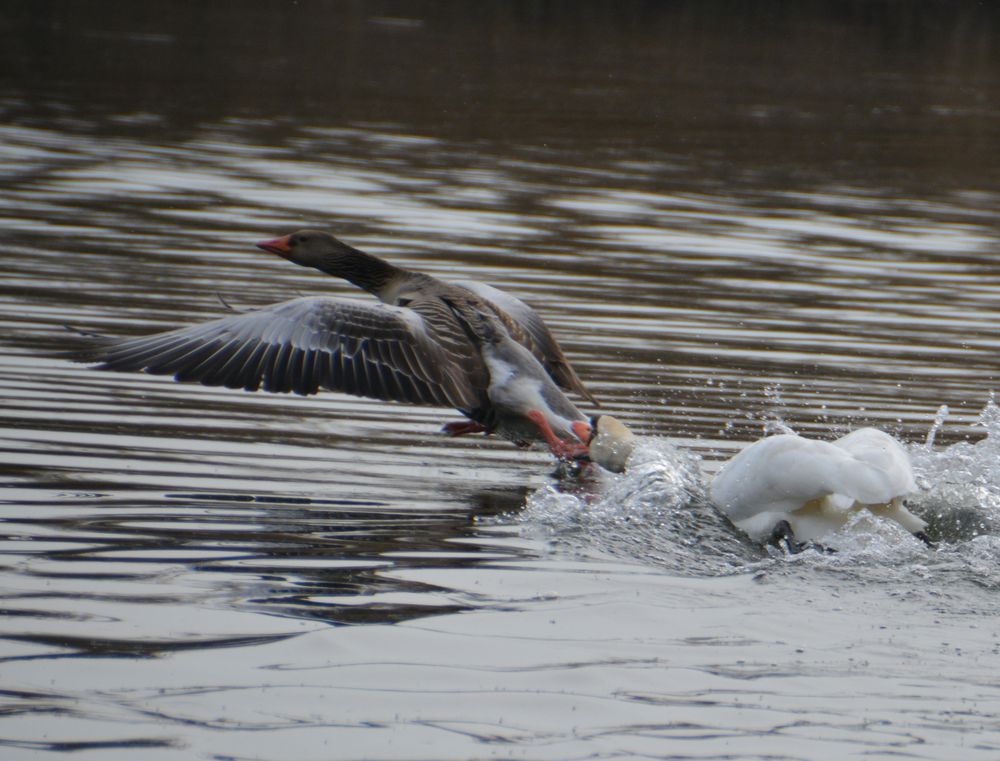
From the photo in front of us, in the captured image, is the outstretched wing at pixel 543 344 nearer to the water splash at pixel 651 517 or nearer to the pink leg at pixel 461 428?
the pink leg at pixel 461 428

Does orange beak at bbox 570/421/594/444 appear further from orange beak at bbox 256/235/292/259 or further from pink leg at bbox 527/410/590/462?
orange beak at bbox 256/235/292/259

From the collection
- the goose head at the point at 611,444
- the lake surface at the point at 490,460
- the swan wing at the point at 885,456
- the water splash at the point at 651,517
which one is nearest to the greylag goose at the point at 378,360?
the goose head at the point at 611,444

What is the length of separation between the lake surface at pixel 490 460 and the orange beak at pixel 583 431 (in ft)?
0.71

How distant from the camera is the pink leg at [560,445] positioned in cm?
804

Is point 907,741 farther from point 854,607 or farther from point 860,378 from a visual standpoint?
point 860,378

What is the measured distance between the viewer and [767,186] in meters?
19.3

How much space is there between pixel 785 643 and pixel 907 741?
0.83 meters

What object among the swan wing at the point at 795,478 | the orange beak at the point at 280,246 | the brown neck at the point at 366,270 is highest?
the orange beak at the point at 280,246

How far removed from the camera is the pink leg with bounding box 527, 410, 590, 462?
26.4 ft

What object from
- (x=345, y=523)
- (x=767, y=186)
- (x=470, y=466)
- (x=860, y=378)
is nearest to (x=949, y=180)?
(x=767, y=186)

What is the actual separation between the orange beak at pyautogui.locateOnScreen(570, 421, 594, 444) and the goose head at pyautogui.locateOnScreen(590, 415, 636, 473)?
0.18 feet

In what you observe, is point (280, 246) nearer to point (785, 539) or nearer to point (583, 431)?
point (583, 431)

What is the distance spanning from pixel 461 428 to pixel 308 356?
0.91 m

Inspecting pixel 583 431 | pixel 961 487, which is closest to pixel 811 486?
pixel 961 487
